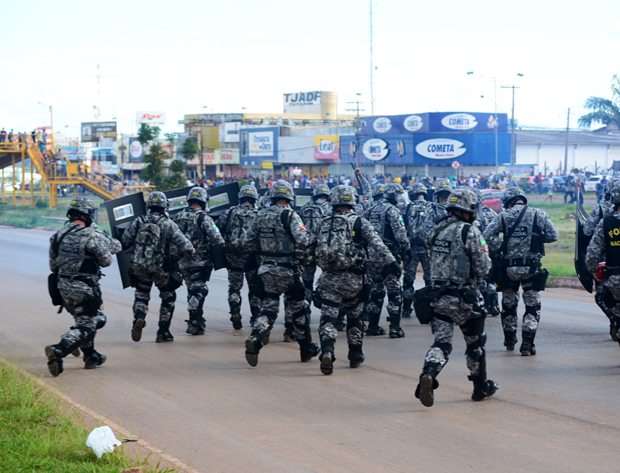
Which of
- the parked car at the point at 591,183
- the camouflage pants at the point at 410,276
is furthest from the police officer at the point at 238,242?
the parked car at the point at 591,183

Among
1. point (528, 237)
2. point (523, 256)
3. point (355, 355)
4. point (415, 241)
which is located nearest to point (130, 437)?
point (355, 355)

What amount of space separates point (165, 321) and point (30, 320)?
3.56 metres

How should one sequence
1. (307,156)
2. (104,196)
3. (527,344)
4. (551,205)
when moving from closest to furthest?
(527,344)
(551,205)
(104,196)
(307,156)

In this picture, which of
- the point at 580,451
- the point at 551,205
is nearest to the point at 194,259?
the point at 580,451

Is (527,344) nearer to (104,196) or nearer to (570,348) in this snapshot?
(570,348)

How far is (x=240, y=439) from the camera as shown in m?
7.87

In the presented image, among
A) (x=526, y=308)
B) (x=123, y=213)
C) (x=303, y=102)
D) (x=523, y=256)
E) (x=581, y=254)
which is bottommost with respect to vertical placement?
(x=526, y=308)

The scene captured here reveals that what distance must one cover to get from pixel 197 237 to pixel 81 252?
3.25 m

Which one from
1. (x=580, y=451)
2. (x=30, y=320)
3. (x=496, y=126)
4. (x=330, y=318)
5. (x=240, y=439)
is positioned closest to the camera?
(x=580, y=451)

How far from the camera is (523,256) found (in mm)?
11633

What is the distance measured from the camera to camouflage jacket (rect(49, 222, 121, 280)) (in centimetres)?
1084

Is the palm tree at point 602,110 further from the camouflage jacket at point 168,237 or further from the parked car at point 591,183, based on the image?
the camouflage jacket at point 168,237

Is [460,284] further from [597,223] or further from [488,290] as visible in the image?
[488,290]

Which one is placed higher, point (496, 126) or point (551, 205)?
point (496, 126)
